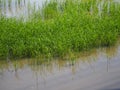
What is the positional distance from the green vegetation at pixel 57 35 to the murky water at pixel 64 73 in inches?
7.9

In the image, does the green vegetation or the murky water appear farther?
the green vegetation

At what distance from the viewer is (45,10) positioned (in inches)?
313

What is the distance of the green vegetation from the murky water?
200 mm

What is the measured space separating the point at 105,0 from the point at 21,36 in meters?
4.75

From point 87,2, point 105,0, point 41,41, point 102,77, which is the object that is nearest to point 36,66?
point 41,41

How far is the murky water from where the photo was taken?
457 cm

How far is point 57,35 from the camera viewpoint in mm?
5895

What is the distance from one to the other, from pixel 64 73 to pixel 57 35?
110 centimetres

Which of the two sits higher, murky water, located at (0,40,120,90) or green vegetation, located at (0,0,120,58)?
green vegetation, located at (0,0,120,58)

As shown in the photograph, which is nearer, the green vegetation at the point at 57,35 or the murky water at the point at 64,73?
the murky water at the point at 64,73

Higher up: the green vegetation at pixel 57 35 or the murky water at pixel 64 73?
the green vegetation at pixel 57 35

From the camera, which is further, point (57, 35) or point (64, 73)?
point (57, 35)

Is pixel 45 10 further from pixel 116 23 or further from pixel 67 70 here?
pixel 67 70

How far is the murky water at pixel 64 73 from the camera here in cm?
457
